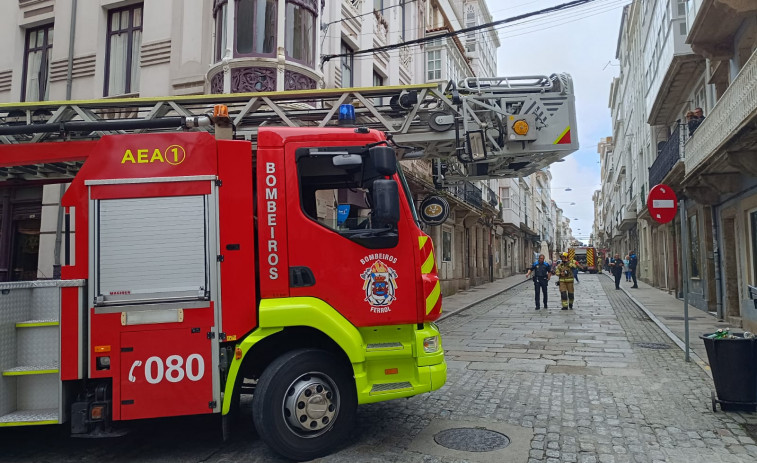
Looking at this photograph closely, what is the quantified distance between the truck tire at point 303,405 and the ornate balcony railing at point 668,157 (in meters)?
16.8

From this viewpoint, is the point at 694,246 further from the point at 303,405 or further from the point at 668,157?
the point at 303,405

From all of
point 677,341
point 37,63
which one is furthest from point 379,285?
point 37,63

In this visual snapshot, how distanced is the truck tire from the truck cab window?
44.7 inches

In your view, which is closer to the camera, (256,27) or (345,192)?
(345,192)

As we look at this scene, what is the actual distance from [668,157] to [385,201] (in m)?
18.8

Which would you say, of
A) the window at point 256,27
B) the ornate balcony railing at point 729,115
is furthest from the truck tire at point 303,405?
the window at point 256,27

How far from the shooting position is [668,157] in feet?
65.2

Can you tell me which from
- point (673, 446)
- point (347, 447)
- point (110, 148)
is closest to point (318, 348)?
point (347, 447)

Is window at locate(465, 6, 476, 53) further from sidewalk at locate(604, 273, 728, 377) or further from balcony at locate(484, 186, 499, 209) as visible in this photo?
sidewalk at locate(604, 273, 728, 377)

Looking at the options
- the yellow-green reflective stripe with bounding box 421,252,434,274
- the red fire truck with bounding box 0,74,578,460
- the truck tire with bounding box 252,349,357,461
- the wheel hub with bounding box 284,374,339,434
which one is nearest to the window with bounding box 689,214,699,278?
the yellow-green reflective stripe with bounding box 421,252,434,274

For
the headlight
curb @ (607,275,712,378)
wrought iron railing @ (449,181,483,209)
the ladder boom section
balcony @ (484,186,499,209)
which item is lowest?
curb @ (607,275,712,378)

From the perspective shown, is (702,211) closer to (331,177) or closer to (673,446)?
(673,446)

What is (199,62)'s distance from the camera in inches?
505

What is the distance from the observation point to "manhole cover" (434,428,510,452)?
194 inches
